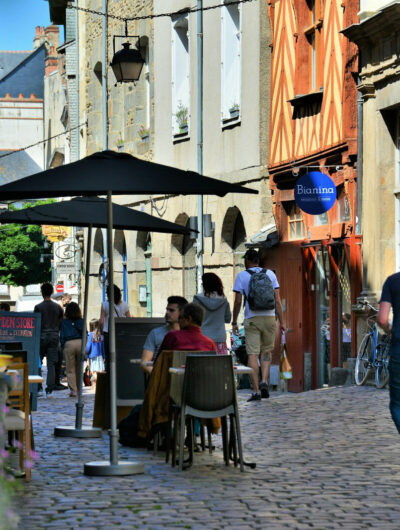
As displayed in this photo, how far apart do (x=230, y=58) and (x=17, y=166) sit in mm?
67663

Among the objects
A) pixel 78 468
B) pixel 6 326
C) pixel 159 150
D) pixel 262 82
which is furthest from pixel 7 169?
pixel 78 468

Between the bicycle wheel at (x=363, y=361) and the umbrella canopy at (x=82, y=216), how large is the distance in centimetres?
457

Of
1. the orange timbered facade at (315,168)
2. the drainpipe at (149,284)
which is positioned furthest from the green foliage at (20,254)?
the orange timbered facade at (315,168)

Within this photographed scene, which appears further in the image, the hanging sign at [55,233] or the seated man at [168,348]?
the hanging sign at [55,233]

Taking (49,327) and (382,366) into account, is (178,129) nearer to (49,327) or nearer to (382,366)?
(49,327)

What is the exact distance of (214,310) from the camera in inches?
571

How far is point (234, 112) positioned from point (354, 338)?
6959mm

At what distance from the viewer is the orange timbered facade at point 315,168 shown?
736 inches

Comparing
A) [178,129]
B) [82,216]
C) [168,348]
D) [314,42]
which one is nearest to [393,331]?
[168,348]

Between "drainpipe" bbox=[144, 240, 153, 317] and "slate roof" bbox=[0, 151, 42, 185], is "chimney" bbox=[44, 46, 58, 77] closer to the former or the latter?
"slate roof" bbox=[0, 151, 42, 185]

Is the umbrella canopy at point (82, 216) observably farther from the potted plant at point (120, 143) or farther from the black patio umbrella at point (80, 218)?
the potted plant at point (120, 143)

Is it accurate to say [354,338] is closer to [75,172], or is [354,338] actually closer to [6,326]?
[6,326]

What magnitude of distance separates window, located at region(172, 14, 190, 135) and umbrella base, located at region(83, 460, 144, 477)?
57.7 feet

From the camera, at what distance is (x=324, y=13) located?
65.2 ft
